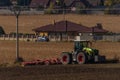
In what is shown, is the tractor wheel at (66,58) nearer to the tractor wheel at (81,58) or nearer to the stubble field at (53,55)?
the tractor wheel at (81,58)

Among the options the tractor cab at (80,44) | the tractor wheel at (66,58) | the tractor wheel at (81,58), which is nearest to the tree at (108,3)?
the tractor cab at (80,44)

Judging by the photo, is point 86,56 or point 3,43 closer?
point 86,56

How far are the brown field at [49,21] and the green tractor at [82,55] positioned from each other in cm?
4176

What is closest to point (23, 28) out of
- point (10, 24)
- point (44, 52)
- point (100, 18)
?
point (10, 24)

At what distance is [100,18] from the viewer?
81.1m

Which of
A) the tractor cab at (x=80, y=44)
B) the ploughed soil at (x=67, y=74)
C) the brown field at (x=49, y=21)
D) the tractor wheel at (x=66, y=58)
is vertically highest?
the brown field at (x=49, y=21)

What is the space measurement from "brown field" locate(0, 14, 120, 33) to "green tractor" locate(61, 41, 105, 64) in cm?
4176

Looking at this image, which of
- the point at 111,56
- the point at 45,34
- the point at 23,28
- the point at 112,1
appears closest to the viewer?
the point at 111,56

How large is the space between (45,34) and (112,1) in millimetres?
48794

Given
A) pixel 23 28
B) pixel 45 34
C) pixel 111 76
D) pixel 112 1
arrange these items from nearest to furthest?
pixel 111 76 → pixel 45 34 → pixel 23 28 → pixel 112 1

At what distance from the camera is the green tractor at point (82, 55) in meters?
32.1

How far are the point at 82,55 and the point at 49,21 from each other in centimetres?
5007

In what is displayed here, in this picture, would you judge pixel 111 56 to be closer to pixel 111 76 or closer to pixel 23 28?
pixel 111 76

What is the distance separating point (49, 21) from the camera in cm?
8188
